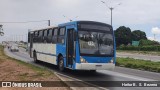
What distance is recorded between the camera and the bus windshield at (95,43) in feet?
62.2

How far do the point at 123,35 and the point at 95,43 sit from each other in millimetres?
92921

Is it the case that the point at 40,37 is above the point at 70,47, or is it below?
above

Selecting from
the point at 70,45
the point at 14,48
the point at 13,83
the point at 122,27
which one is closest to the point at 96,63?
the point at 70,45

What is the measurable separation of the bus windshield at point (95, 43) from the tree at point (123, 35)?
303 feet

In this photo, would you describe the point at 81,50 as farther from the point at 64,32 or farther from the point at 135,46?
the point at 135,46

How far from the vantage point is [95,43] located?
1908 centimetres

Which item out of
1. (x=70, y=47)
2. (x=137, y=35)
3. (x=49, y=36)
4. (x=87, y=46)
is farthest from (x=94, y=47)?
(x=137, y=35)

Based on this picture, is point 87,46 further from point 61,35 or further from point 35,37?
point 35,37

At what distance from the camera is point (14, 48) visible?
85438mm

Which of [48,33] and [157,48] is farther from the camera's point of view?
[157,48]

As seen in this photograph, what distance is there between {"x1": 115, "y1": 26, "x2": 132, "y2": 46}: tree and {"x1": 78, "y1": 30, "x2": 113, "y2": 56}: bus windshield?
9245cm

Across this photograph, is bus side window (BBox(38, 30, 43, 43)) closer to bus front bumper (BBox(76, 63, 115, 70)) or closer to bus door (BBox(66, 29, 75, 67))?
bus door (BBox(66, 29, 75, 67))

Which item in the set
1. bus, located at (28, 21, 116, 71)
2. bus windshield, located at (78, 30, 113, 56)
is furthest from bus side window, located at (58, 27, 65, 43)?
bus windshield, located at (78, 30, 113, 56)

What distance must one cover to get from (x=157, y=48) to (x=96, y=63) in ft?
204
